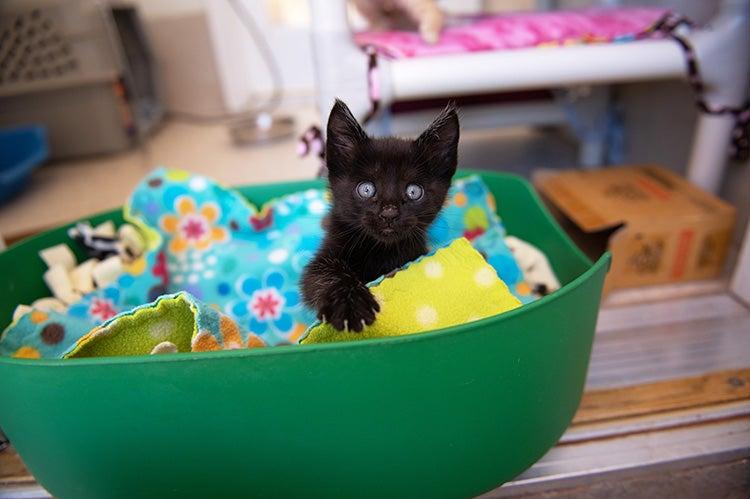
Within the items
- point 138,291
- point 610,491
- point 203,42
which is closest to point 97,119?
point 203,42

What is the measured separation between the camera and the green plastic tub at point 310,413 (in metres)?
0.56

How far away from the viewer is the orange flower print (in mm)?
1183

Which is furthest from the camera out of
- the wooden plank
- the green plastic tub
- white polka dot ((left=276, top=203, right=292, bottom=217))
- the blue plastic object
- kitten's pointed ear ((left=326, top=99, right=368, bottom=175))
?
the blue plastic object

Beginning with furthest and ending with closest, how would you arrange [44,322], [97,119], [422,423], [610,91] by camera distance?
[97,119] < [610,91] < [44,322] < [422,423]

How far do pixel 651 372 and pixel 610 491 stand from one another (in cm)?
28

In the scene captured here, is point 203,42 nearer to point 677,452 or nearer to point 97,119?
point 97,119

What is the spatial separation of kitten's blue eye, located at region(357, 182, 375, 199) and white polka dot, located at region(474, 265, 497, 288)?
181mm

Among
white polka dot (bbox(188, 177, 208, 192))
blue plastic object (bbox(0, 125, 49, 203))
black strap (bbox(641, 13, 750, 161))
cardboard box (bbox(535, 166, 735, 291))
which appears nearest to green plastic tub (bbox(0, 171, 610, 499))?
cardboard box (bbox(535, 166, 735, 291))

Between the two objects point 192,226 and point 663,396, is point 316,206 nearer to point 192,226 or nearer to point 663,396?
point 192,226

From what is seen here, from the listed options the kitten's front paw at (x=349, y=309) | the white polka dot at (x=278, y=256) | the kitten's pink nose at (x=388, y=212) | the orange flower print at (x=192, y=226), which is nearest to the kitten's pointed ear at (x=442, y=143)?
the kitten's pink nose at (x=388, y=212)

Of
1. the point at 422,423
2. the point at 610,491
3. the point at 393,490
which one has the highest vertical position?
the point at 422,423

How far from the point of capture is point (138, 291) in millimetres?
1038

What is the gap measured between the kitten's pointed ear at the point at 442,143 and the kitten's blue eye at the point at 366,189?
8 cm

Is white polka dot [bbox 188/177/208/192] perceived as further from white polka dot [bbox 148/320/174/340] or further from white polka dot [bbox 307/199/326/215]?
white polka dot [bbox 148/320/174/340]
